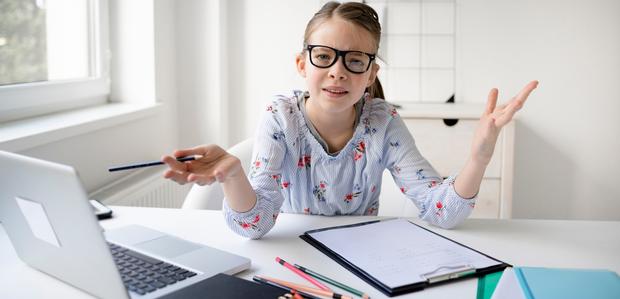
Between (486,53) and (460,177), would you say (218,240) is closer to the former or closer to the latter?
(460,177)

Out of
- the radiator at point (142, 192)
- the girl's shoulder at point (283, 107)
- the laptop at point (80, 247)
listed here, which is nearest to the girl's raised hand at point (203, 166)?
the laptop at point (80, 247)

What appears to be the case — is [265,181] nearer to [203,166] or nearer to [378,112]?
[203,166]

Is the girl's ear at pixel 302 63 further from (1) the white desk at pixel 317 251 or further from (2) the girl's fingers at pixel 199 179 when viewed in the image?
(2) the girl's fingers at pixel 199 179

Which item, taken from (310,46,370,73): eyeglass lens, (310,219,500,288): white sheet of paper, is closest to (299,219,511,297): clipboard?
(310,219,500,288): white sheet of paper

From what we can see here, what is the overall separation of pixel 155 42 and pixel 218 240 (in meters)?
1.62

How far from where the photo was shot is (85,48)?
238cm

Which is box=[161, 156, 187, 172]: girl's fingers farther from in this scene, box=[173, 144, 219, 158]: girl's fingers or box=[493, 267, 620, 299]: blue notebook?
box=[493, 267, 620, 299]: blue notebook

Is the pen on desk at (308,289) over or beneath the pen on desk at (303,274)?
over

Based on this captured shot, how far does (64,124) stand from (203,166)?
3.22 feet

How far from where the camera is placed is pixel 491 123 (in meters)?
1.17

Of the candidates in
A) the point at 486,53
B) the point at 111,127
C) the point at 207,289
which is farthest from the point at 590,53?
the point at 207,289

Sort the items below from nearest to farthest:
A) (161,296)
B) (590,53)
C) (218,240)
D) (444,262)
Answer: (161,296) < (444,262) < (218,240) < (590,53)

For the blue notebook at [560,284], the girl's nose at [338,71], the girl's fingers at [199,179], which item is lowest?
the blue notebook at [560,284]

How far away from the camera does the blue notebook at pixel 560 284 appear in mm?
729
